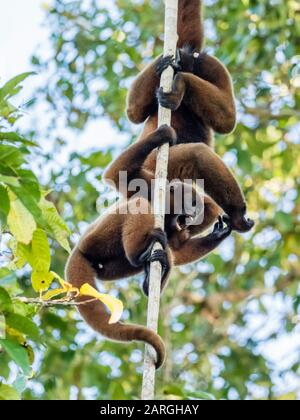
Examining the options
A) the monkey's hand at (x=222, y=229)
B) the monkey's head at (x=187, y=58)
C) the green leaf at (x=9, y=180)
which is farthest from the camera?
the monkey's head at (x=187, y=58)

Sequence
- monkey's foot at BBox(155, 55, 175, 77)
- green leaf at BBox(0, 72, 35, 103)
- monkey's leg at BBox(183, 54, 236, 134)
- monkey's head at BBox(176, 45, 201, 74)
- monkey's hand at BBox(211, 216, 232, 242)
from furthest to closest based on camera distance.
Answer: monkey's head at BBox(176, 45, 201, 74) < monkey's leg at BBox(183, 54, 236, 134) < monkey's hand at BBox(211, 216, 232, 242) < monkey's foot at BBox(155, 55, 175, 77) < green leaf at BBox(0, 72, 35, 103)

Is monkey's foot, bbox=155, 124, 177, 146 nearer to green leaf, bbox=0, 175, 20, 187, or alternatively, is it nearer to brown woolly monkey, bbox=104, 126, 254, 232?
brown woolly monkey, bbox=104, 126, 254, 232

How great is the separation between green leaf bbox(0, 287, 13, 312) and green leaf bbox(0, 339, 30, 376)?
0.49 ft

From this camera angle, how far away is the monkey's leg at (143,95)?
619cm

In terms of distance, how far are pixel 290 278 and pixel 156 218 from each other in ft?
23.7

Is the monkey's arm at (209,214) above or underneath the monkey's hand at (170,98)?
underneath

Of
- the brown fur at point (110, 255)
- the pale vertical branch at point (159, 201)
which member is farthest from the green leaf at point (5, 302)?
the brown fur at point (110, 255)

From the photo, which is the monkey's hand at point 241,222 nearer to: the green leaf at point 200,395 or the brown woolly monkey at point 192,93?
the brown woolly monkey at point 192,93

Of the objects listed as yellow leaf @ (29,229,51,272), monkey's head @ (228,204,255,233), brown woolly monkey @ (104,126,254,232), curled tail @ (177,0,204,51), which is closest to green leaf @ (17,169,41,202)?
yellow leaf @ (29,229,51,272)

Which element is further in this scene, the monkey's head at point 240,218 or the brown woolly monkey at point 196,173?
the monkey's head at point 240,218

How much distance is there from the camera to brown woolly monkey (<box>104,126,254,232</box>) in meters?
5.80

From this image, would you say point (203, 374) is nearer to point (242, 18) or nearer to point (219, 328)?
point (219, 328)

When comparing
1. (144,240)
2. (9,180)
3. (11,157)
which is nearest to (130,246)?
(144,240)

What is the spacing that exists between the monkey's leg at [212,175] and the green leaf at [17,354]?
276 cm
